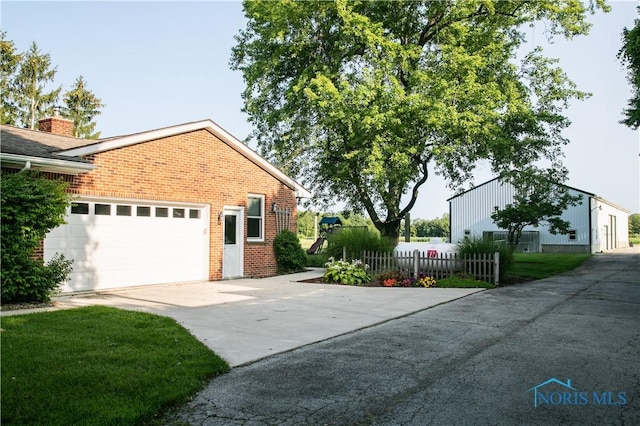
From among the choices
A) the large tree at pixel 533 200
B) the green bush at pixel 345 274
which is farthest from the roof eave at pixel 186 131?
the large tree at pixel 533 200

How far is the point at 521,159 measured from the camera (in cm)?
2114

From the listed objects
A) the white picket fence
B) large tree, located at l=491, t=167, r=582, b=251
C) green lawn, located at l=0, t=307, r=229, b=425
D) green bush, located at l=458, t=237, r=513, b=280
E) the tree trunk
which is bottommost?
green lawn, located at l=0, t=307, r=229, b=425

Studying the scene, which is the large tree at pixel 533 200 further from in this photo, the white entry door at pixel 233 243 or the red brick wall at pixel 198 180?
the white entry door at pixel 233 243

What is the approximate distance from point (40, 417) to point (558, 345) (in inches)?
241

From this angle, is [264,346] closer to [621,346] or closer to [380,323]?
[380,323]

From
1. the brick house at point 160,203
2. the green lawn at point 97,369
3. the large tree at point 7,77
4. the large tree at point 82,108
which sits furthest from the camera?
the large tree at point 82,108

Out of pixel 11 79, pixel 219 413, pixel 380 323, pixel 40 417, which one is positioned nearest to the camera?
pixel 40 417

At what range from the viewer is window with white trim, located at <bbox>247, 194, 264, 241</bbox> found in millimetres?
16188

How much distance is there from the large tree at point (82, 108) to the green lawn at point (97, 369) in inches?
1495

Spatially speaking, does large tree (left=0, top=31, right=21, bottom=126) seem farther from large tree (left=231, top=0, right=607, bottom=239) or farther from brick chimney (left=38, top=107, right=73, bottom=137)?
brick chimney (left=38, top=107, right=73, bottom=137)


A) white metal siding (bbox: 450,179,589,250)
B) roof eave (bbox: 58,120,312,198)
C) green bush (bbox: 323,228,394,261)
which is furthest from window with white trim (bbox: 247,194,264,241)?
white metal siding (bbox: 450,179,589,250)

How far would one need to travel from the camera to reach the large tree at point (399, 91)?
713 inches

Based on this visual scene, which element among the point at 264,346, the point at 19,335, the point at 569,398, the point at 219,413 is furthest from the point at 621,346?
the point at 19,335

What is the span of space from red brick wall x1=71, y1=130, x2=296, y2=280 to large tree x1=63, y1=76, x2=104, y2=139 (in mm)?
30645
